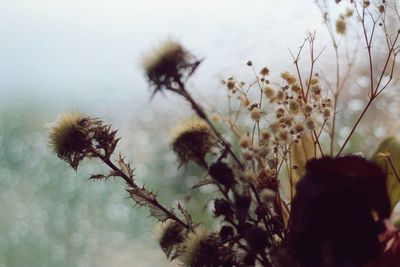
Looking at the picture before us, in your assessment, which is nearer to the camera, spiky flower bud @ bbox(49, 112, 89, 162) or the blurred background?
spiky flower bud @ bbox(49, 112, 89, 162)

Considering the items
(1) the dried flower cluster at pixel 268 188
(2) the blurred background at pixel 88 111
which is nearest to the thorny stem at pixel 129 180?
(1) the dried flower cluster at pixel 268 188

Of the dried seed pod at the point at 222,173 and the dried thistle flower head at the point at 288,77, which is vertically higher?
the dried thistle flower head at the point at 288,77

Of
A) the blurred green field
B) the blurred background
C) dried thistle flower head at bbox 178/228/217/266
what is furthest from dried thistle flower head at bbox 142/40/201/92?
the blurred green field

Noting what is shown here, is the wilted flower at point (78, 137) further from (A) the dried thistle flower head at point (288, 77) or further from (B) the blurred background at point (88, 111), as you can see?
(B) the blurred background at point (88, 111)

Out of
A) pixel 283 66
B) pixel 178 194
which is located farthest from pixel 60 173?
pixel 283 66

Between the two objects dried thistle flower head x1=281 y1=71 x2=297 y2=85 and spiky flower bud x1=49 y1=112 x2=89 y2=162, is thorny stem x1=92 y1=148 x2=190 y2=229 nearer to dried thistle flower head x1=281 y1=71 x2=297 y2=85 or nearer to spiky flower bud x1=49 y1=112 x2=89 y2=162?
Result: spiky flower bud x1=49 y1=112 x2=89 y2=162

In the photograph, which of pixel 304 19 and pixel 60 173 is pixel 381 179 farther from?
pixel 60 173
